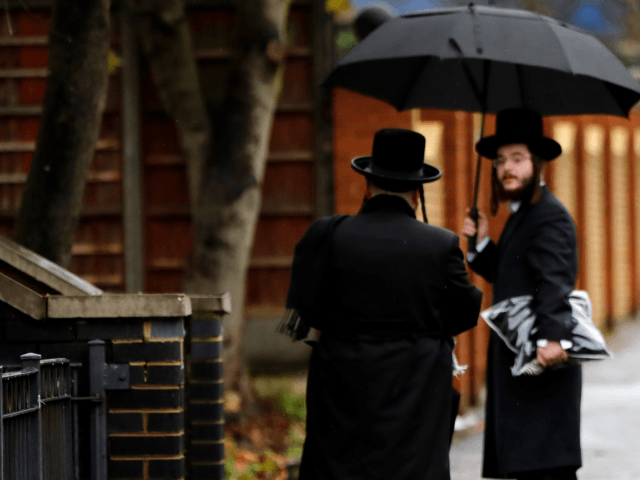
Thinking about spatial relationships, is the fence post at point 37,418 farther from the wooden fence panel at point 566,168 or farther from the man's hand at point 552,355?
the wooden fence panel at point 566,168

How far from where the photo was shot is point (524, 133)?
426cm

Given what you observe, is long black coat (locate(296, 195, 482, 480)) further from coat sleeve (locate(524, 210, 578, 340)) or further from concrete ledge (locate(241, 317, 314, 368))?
concrete ledge (locate(241, 317, 314, 368))

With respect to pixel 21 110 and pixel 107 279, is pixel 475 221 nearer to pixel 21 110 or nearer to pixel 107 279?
pixel 107 279

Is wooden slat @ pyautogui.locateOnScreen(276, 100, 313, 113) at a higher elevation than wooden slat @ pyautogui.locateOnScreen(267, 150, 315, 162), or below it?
higher

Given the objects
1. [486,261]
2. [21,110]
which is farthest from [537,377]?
[21,110]

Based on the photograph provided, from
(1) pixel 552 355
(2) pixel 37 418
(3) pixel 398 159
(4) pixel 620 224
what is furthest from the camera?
(4) pixel 620 224

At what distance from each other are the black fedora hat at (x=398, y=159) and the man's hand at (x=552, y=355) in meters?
0.96

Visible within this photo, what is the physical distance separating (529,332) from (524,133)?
3.12 feet

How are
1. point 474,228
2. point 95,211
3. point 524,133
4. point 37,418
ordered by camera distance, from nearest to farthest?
point 37,418 < point 524,133 < point 474,228 < point 95,211

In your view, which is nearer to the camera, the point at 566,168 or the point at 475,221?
the point at 475,221

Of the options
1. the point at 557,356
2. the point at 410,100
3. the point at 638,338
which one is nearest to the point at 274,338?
the point at 410,100

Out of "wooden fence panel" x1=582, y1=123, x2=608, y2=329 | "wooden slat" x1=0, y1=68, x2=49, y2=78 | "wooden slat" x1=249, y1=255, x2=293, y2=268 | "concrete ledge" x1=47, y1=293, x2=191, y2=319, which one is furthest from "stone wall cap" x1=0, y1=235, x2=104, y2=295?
"wooden fence panel" x1=582, y1=123, x2=608, y2=329

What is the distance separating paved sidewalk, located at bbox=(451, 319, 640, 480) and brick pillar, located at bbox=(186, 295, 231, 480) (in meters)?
2.51

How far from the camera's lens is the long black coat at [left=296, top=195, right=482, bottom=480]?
132 inches
